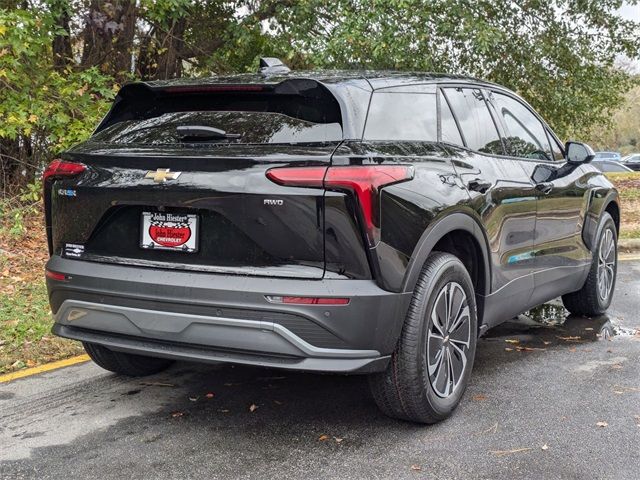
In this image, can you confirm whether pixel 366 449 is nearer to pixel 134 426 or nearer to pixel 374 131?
pixel 134 426

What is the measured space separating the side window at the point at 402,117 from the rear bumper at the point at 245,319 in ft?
2.61

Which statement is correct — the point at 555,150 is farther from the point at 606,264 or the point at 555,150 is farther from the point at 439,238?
the point at 439,238

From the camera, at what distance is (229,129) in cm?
354

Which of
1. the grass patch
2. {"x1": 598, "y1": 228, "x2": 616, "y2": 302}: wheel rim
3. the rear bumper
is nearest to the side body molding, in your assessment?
the rear bumper

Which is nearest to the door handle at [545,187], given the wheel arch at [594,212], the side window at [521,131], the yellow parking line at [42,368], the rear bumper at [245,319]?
the side window at [521,131]

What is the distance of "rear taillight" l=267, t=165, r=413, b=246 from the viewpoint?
3.20 meters

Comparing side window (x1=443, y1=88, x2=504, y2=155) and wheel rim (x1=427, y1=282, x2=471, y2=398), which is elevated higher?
side window (x1=443, y1=88, x2=504, y2=155)

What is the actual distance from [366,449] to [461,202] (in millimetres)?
1317

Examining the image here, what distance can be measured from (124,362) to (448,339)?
6.11 feet

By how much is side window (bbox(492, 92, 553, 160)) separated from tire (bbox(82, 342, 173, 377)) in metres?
2.54

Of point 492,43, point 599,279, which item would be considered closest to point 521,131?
point 599,279

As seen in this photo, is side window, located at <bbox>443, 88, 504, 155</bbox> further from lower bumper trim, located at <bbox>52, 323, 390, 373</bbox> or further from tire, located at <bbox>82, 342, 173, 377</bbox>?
tire, located at <bbox>82, 342, 173, 377</bbox>

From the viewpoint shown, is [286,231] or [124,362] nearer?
[286,231]

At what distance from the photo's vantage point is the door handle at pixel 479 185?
13.4 ft
